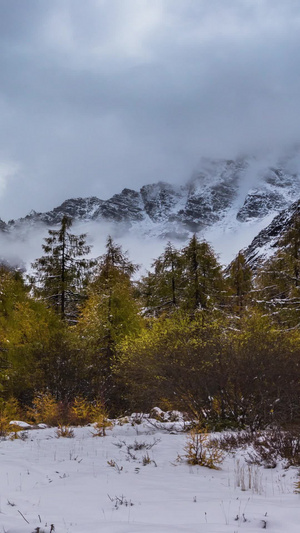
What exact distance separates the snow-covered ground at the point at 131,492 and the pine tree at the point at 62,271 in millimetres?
14443

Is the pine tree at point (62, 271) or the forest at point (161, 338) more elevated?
the pine tree at point (62, 271)

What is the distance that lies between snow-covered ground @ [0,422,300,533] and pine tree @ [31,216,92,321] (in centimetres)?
1444

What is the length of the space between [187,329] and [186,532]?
7827 mm

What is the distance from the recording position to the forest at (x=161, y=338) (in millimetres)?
9477

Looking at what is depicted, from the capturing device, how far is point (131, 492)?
5.05m

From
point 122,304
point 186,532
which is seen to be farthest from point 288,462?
point 122,304

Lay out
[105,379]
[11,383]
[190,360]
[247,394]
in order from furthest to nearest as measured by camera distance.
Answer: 1. [11,383]
2. [105,379]
3. [190,360]
4. [247,394]

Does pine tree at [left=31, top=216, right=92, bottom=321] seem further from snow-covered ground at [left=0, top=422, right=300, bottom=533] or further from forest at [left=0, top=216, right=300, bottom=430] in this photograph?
snow-covered ground at [left=0, top=422, right=300, bottom=533]

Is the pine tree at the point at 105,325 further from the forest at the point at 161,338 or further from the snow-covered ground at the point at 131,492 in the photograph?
the snow-covered ground at the point at 131,492

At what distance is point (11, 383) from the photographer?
15867 millimetres

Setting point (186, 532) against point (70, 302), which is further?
point (70, 302)

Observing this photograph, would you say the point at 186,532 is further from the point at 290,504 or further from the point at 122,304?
the point at 122,304

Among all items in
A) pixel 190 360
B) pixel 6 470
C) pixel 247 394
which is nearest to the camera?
pixel 6 470

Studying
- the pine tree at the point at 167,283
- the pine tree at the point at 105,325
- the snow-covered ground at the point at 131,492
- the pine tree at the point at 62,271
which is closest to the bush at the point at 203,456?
the snow-covered ground at the point at 131,492
